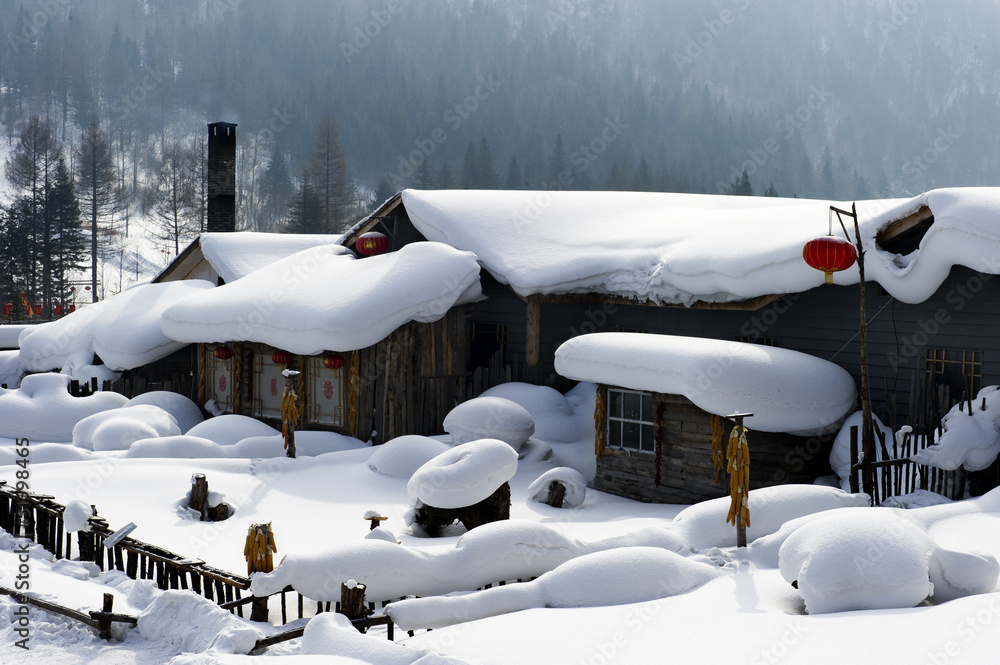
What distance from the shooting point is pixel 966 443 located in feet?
37.3

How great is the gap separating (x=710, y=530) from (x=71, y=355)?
1822 centimetres

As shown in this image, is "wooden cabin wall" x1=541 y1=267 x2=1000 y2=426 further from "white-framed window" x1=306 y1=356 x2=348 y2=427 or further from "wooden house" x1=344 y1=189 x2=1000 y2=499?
"white-framed window" x1=306 y1=356 x2=348 y2=427

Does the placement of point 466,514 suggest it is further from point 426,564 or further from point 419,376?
point 419,376

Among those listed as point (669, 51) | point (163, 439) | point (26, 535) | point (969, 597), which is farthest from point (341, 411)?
point (669, 51)

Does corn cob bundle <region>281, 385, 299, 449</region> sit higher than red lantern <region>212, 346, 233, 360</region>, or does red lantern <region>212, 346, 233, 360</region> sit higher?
red lantern <region>212, 346, 233, 360</region>

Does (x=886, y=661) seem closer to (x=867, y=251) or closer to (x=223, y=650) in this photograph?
(x=223, y=650)

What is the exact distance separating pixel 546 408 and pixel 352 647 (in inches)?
393

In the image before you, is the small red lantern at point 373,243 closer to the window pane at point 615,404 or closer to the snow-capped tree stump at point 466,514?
the window pane at point 615,404

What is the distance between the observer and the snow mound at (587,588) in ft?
26.8

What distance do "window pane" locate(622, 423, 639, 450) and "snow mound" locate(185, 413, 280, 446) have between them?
7167mm

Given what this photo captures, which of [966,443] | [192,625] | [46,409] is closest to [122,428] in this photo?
[46,409]

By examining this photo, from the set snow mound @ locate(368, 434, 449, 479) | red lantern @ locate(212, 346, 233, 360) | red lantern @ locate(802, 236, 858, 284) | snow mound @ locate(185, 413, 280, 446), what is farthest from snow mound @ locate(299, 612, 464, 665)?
red lantern @ locate(212, 346, 233, 360)

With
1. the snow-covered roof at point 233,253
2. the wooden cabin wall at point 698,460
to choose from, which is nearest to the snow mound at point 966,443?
the wooden cabin wall at point 698,460

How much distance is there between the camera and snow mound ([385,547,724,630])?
26.8 ft
